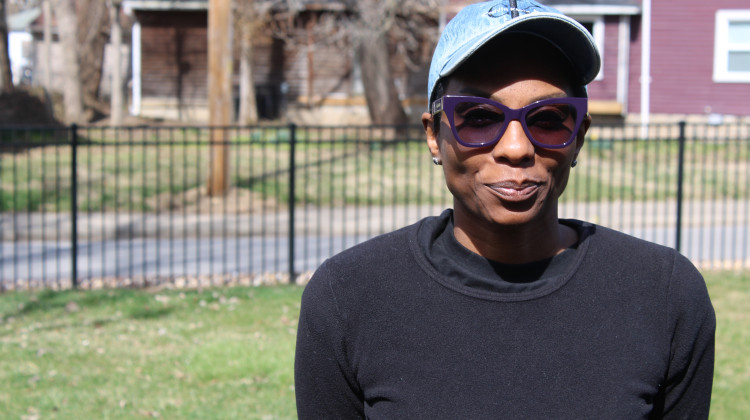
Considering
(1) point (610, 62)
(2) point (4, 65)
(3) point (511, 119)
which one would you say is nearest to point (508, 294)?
(3) point (511, 119)

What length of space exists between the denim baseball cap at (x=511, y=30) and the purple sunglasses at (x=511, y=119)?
78mm

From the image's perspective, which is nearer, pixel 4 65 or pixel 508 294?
pixel 508 294

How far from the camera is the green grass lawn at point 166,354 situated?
5.23 metres

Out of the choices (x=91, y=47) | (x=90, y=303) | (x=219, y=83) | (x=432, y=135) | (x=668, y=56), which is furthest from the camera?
(x=91, y=47)

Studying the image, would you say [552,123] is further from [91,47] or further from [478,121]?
[91,47]

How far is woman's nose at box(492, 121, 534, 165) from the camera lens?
169 cm

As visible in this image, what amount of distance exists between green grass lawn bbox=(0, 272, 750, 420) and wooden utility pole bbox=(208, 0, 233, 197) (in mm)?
4403

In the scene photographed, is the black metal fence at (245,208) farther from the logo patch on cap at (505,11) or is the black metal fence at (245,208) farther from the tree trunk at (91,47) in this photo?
the tree trunk at (91,47)

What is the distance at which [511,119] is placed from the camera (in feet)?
5.55

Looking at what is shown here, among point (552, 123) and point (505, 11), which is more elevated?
point (505, 11)

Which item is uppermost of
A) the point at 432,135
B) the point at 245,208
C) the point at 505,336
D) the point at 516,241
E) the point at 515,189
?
the point at 432,135

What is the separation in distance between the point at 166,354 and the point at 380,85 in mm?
13959

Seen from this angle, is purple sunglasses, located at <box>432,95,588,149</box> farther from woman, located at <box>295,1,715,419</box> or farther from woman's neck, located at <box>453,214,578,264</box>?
woman's neck, located at <box>453,214,578,264</box>

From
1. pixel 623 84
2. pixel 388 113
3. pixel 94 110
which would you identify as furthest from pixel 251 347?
pixel 94 110
